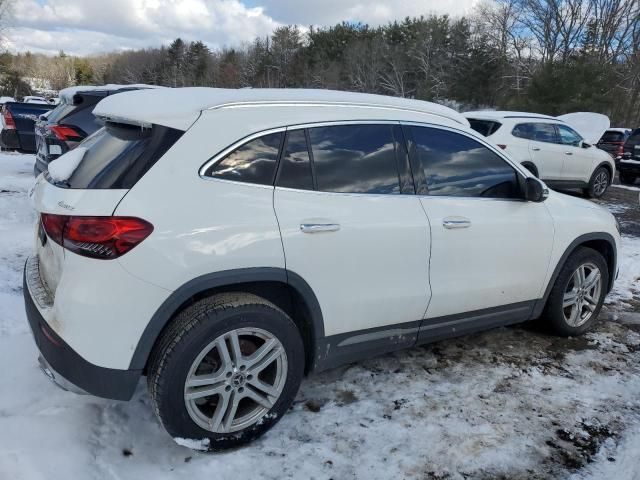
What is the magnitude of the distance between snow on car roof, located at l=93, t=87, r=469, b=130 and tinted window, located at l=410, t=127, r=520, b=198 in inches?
9.6

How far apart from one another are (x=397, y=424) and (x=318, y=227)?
1237 mm

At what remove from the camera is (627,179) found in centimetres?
1549

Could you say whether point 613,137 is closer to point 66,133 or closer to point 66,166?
point 66,133

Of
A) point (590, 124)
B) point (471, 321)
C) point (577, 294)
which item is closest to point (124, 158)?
point (471, 321)

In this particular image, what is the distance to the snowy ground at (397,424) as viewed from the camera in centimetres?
256

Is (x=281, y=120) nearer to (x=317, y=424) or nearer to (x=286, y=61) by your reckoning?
(x=317, y=424)

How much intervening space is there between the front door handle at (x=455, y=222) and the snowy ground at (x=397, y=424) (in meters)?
1.05

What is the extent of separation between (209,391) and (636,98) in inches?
1862

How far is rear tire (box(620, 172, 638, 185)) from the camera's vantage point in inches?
603

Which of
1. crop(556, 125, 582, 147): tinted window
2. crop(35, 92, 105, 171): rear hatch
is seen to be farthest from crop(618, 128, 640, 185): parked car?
crop(35, 92, 105, 171): rear hatch

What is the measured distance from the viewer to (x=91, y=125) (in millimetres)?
6555

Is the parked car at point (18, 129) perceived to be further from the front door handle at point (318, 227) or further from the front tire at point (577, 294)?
the front tire at point (577, 294)

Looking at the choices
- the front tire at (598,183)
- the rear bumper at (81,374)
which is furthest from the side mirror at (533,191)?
the front tire at (598,183)

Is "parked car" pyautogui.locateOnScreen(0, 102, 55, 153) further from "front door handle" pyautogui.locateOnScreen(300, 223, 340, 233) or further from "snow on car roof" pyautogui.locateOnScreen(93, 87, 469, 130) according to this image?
"front door handle" pyautogui.locateOnScreen(300, 223, 340, 233)
